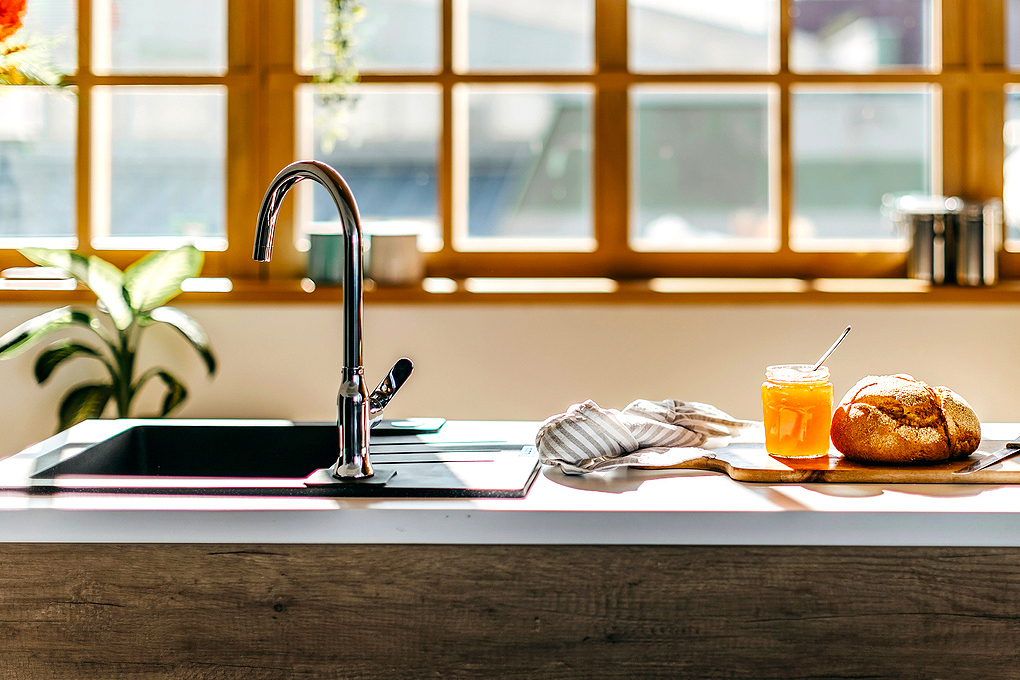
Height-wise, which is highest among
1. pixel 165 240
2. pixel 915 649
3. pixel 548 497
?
pixel 165 240

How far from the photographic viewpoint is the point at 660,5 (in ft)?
10.0

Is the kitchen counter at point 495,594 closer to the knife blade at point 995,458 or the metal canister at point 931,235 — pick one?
the knife blade at point 995,458

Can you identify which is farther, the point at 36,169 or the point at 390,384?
the point at 36,169

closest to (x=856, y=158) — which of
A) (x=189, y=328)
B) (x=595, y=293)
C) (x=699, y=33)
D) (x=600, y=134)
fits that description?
(x=699, y=33)

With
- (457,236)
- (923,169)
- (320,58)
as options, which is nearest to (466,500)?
(457,236)

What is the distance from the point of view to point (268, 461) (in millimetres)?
1569

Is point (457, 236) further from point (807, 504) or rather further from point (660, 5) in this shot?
point (807, 504)

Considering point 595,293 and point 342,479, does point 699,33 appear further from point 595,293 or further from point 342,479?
point 342,479

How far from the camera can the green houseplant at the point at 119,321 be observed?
262cm

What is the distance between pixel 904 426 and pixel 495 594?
0.55 metres

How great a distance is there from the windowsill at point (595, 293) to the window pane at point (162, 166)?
337 millimetres

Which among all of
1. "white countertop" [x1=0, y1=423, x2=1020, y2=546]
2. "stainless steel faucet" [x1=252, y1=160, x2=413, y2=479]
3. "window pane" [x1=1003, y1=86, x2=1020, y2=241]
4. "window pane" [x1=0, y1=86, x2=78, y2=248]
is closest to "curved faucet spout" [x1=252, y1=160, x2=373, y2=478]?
"stainless steel faucet" [x1=252, y1=160, x2=413, y2=479]

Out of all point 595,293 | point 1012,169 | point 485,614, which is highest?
point 1012,169

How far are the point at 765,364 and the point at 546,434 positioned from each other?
1683 millimetres
